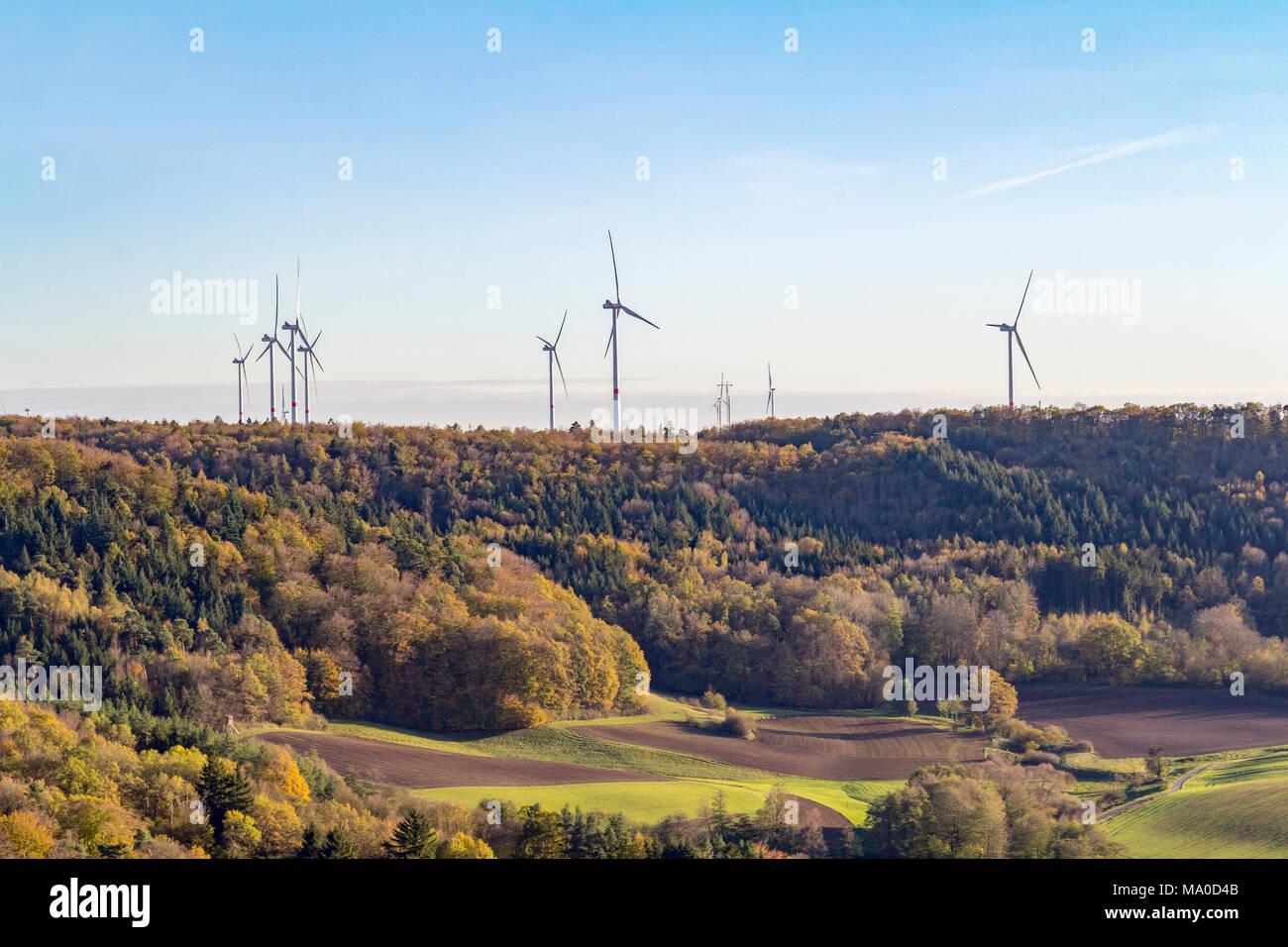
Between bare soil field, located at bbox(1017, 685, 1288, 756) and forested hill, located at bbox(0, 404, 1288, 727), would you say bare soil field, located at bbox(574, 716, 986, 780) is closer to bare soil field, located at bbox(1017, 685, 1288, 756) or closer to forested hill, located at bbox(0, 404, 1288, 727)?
forested hill, located at bbox(0, 404, 1288, 727)

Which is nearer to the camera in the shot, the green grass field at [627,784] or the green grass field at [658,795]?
the green grass field at [658,795]

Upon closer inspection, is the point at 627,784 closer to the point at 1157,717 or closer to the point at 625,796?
the point at 625,796

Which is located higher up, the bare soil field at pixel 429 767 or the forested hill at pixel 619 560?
the forested hill at pixel 619 560

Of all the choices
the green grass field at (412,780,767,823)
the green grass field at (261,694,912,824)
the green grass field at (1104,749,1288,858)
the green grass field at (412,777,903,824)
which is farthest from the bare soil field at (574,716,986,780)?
the green grass field at (1104,749,1288,858)

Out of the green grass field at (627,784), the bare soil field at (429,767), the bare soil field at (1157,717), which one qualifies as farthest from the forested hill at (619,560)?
the bare soil field at (429,767)

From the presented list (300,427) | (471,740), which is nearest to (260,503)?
(300,427)

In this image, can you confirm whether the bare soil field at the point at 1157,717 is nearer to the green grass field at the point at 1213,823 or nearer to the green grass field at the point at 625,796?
the green grass field at the point at 1213,823
